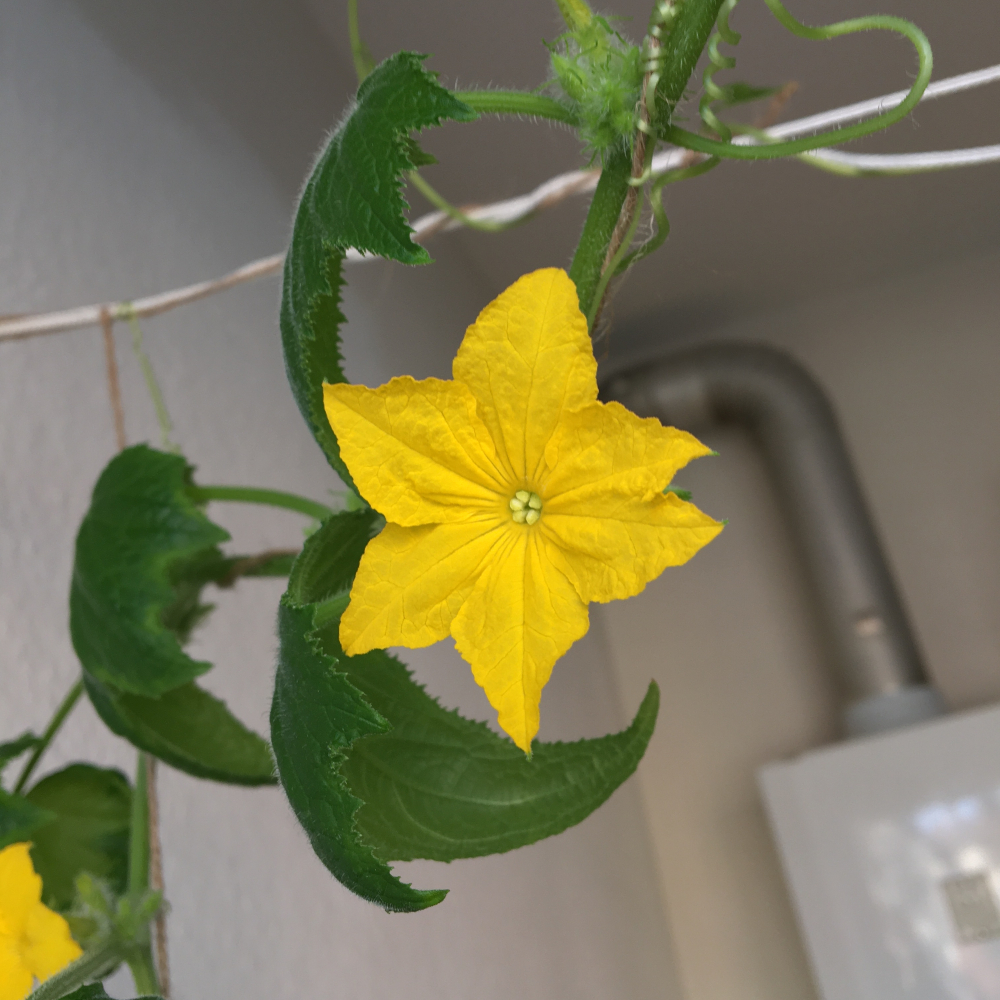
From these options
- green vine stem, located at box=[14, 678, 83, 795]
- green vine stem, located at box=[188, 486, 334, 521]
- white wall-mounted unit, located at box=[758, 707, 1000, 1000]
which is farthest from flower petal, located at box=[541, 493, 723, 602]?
white wall-mounted unit, located at box=[758, 707, 1000, 1000]

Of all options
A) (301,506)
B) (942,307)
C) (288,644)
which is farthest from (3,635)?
(942,307)

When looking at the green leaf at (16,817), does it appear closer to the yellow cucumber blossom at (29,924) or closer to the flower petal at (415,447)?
the yellow cucumber blossom at (29,924)

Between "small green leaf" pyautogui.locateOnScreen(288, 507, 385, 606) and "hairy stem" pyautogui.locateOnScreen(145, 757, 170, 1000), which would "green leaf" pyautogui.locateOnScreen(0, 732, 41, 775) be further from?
"small green leaf" pyautogui.locateOnScreen(288, 507, 385, 606)

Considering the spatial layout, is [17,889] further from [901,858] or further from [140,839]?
[901,858]

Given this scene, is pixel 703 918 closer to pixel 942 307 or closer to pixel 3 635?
pixel 942 307

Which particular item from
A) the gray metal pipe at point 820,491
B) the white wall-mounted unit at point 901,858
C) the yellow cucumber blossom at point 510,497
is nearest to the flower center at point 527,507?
the yellow cucumber blossom at point 510,497
